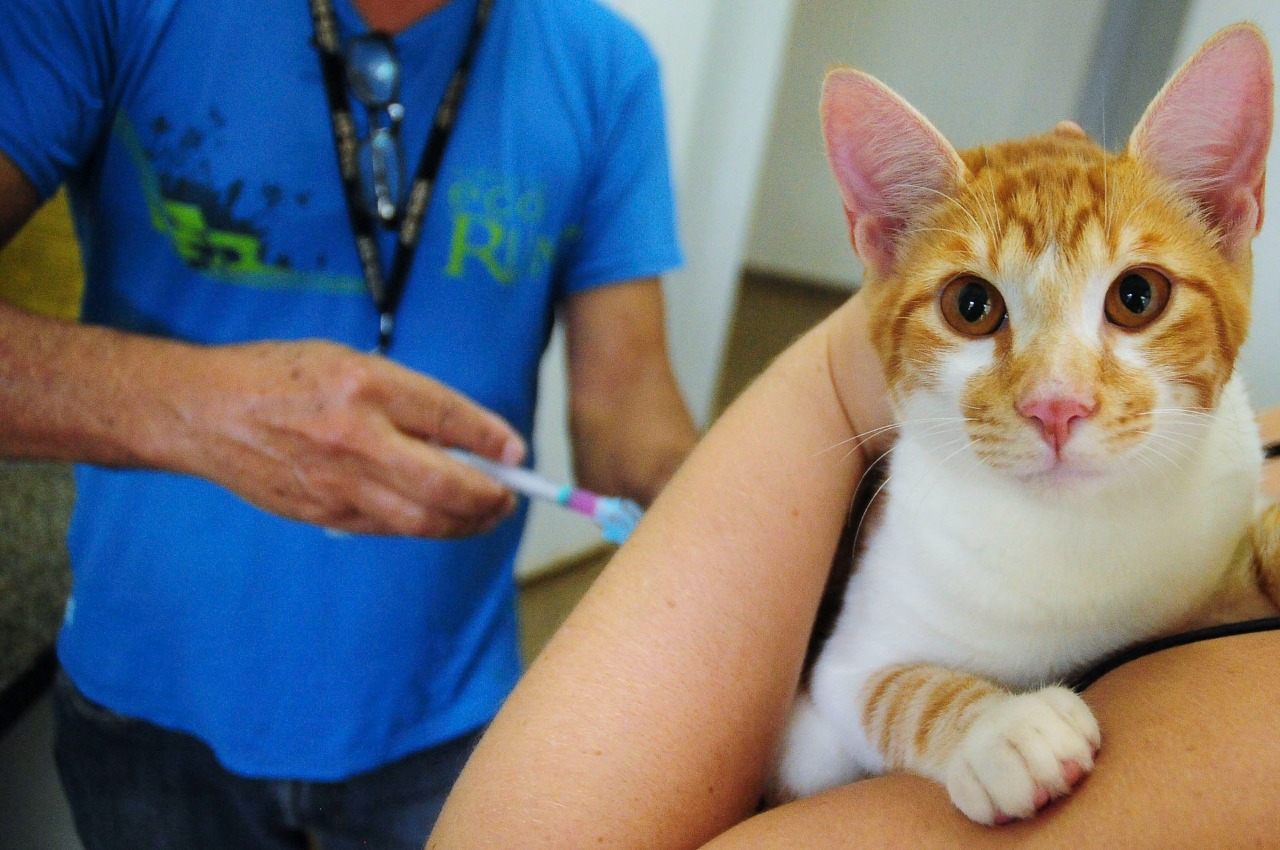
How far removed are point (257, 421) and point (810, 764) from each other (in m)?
0.61

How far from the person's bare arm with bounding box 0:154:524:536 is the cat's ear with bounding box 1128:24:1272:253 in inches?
25.1

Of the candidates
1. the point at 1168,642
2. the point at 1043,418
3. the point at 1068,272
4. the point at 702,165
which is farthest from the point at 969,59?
the point at 702,165

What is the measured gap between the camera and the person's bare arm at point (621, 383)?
1.25 meters

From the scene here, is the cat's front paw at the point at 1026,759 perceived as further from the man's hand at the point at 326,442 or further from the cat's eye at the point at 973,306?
the man's hand at the point at 326,442

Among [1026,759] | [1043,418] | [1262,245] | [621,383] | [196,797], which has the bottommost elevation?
[196,797]

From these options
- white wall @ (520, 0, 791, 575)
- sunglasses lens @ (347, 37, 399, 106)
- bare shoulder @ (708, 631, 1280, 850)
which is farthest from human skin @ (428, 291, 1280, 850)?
white wall @ (520, 0, 791, 575)

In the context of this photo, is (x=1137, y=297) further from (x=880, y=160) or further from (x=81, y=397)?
(x=81, y=397)

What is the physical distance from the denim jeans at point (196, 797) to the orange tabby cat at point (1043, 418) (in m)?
0.67

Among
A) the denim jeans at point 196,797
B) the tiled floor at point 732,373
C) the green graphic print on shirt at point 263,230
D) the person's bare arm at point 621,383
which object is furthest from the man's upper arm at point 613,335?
the denim jeans at point 196,797

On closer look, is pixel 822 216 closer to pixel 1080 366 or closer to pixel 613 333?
pixel 613 333

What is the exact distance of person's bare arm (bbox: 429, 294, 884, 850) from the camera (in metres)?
0.52

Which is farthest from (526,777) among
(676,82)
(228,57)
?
(676,82)

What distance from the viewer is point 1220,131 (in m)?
0.57

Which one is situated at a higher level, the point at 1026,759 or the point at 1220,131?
the point at 1220,131
